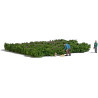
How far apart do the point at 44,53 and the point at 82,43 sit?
5.23 metres

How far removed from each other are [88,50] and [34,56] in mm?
6290


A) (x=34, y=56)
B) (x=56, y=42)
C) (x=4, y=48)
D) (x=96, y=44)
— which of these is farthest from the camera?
(x=4, y=48)

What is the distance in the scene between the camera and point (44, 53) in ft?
73.4

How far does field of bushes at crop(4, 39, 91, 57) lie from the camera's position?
22164mm

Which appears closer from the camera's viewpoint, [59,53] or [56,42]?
[59,53]

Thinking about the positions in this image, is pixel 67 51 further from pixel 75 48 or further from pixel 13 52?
pixel 13 52

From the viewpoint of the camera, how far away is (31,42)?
27188 millimetres

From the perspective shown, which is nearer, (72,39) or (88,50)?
(88,50)

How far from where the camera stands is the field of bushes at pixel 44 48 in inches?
873

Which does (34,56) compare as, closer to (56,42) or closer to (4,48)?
(56,42)

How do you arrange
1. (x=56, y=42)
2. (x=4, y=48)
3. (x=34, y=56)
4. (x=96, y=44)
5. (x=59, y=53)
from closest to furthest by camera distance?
1. (x=34, y=56)
2. (x=59, y=53)
3. (x=96, y=44)
4. (x=56, y=42)
5. (x=4, y=48)

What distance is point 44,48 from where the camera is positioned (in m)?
22.5

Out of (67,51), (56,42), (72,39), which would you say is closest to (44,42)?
(56,42)

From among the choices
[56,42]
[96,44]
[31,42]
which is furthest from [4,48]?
[96,44]
